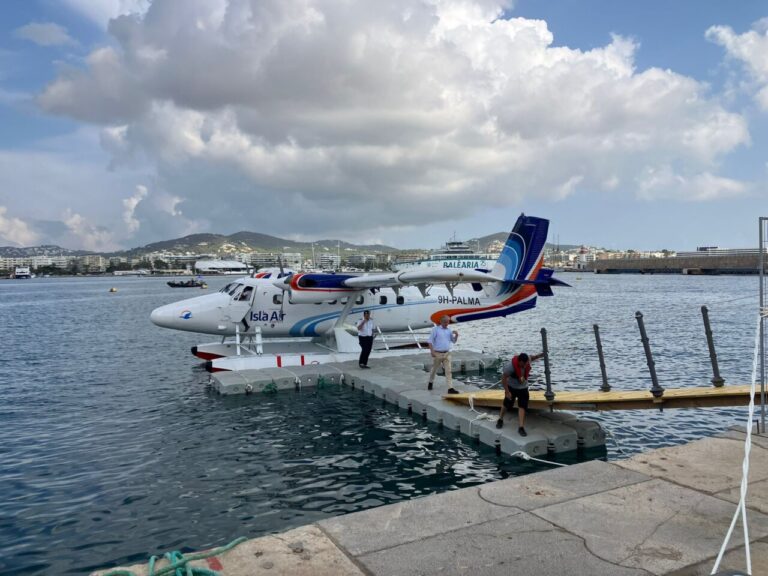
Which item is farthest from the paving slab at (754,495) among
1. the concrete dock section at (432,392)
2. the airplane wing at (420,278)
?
the airplane wing at (420,278)

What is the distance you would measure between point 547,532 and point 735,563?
5.50ft

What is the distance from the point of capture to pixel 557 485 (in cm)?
706

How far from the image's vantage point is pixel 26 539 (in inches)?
308

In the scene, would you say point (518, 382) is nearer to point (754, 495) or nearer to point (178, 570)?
point (754, 495)

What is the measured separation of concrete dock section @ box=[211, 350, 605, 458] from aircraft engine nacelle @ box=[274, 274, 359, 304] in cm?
271

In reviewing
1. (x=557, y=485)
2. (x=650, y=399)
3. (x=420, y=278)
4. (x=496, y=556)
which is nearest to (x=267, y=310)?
(x=420, y=278)

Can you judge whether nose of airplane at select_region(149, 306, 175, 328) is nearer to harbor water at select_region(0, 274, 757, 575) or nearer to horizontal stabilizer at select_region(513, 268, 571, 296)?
harbor water at select_region(0, 274, 757, 575)

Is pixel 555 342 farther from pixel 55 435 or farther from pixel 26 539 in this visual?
pixel 26 539

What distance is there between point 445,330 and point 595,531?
924 cm

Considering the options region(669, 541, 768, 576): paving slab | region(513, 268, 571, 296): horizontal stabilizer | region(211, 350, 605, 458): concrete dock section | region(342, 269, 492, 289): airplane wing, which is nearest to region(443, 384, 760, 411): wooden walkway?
region(211, 350, 605, 458): concrete dock section

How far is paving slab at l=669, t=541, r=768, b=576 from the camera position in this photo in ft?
15.8

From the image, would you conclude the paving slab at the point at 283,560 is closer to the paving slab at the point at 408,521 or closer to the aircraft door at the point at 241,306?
the paving slab at the point at 408,521

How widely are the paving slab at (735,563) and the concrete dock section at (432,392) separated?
17.7 feet

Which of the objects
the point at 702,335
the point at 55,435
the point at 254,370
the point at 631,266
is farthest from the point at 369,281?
the point at 631,266
